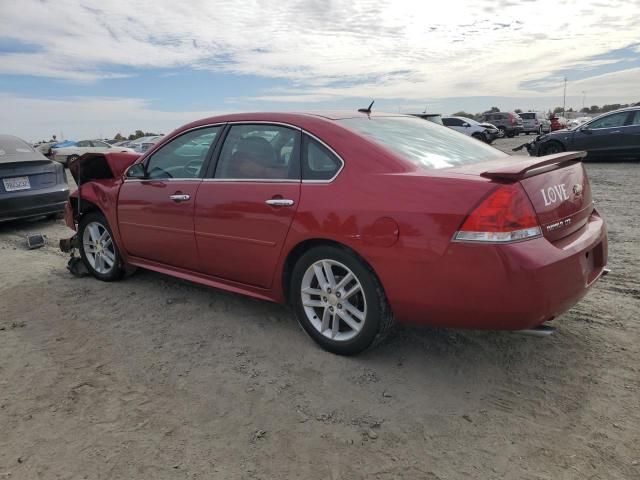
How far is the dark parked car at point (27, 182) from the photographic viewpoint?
24.0 ft

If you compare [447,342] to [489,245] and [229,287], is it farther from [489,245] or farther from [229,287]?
[229,287]

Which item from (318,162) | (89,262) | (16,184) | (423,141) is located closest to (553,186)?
(423,141)

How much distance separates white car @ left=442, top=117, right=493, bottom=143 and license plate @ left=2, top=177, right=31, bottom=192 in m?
18.6

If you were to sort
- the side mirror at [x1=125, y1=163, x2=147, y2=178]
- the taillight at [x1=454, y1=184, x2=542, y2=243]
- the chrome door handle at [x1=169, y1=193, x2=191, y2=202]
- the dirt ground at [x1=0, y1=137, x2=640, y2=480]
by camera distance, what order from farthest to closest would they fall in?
the side mirror at [x1=125, y1=163, x2=147, y2=178] → the chrome door handle at [x1=169, y1=193, x2=191, y2=202] → the taillight at [x1=454, y1=184, x2=542, y2=243] → the dirt ground at [x1=0, y1=137, x2=640, y2=480]

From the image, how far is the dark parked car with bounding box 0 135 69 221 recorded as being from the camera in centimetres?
730

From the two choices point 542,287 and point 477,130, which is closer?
point 542,287

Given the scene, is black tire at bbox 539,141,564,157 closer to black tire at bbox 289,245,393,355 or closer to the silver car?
black tire at bbox 289,245,393,355

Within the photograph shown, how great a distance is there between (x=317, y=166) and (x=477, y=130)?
889 inches

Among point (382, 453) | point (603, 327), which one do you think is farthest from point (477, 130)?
point (382, 453)

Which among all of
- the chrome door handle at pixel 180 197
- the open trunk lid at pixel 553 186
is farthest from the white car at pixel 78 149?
the open trunk lid at pixel 553 186

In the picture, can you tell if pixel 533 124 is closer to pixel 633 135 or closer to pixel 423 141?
pixel 633 135

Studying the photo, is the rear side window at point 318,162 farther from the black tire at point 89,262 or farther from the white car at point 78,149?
the white car at point 78,149

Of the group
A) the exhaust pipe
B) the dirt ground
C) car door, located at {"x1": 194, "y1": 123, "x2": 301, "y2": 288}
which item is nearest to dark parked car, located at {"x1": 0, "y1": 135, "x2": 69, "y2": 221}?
the dirt ground

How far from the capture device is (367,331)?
3.03m
